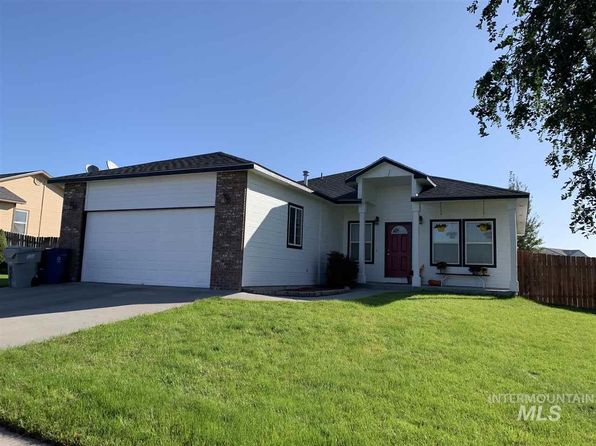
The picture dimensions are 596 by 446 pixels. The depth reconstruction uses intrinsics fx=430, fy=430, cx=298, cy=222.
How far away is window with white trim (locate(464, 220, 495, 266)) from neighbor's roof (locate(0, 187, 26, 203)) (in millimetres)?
23400

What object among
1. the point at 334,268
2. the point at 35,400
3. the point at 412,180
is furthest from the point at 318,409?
the point at 412,180

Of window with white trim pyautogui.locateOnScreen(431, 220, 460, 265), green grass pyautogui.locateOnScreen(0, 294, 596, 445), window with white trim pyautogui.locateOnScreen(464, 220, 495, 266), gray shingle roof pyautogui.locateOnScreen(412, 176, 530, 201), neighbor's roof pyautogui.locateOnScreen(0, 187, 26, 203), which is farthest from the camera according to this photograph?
neighbor's roof pyautogui.locateOnScreen(0, 187, 26, 203)

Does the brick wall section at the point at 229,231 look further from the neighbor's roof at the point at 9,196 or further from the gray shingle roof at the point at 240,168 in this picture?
A: the neighbor's roof at the point at 9,196

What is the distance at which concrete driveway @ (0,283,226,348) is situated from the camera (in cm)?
691

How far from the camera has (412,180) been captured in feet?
51.6

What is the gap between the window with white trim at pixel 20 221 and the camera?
24.9m

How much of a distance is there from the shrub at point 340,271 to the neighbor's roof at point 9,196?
18875 millimetres

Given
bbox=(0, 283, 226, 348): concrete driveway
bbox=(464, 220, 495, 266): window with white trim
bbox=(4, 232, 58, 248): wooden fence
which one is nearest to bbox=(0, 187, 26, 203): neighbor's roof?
bbox=(4, 232, 58, 248): wooden fence

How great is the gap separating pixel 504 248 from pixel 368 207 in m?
5.22

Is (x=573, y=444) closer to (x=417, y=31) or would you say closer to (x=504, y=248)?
(x=417, y=31)

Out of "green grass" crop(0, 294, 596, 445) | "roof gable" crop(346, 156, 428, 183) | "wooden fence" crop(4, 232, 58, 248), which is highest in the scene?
"roof gable" crop(346, 156, 428, 183)

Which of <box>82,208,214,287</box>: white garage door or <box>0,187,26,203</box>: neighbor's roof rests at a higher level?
<box>0,187,26,203</box>: neighbor's roof

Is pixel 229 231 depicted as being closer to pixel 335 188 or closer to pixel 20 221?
pixel 335 188

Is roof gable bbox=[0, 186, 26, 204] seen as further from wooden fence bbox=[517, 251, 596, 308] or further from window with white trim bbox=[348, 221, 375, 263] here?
wooden fence bbox=[517, 251, 596, 308]
